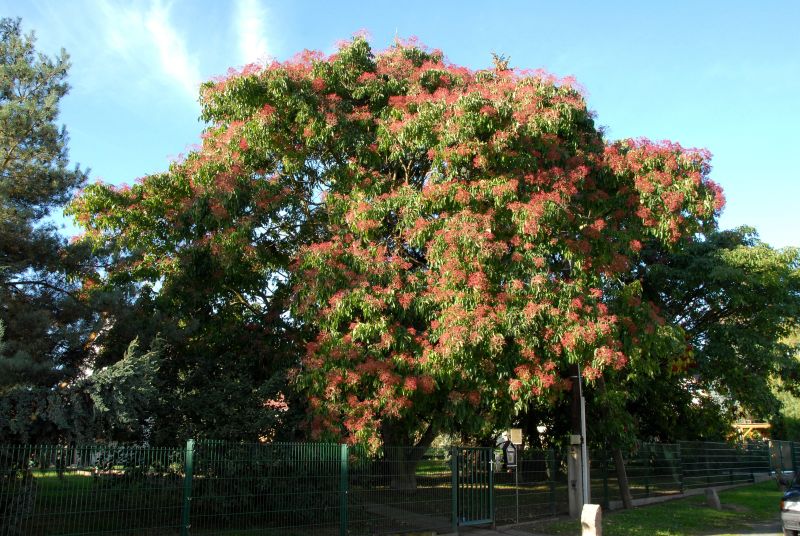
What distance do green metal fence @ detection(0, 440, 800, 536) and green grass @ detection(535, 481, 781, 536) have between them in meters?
1.44

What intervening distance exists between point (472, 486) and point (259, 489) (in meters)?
5.06

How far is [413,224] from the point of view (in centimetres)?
1330

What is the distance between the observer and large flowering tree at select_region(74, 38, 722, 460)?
12422 mm

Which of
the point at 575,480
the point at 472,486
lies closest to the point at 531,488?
the point at 575,480

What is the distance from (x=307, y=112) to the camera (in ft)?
46.8

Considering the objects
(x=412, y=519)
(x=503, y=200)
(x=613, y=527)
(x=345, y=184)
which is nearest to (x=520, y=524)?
(x=613, y=527)

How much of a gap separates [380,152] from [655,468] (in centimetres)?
1488

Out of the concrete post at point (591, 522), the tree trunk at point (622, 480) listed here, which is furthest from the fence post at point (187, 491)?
the tree trunk at point (622, 480)

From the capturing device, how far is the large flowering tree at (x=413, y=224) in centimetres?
Answer: 1242

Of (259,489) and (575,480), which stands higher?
(259,489)

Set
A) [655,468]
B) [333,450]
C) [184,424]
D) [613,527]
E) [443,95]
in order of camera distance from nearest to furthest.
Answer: [333,450], [184,424], [443,95], [613,527], [655,468]

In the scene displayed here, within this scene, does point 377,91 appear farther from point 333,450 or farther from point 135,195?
point 333,450

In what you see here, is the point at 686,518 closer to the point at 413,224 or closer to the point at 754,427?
the point at 413,224

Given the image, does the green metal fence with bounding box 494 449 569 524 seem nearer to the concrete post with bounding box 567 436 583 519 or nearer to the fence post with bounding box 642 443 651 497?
the concrete post with bounding box 567 436 583 519
